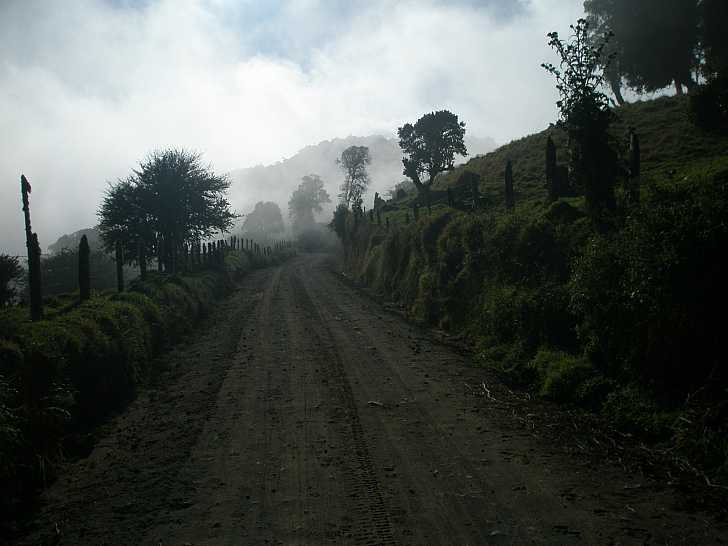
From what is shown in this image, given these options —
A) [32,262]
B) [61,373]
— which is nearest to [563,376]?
[61,373]

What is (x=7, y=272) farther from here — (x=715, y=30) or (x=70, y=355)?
(x=715, y=30)

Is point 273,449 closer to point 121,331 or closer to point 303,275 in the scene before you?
point 121,331

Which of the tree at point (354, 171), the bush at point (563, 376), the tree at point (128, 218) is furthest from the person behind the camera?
the tree at point (354, 171)

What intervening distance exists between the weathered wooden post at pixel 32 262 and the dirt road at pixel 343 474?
2855 mm

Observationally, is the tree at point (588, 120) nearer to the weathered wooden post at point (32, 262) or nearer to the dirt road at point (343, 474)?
the dirt road at point (343, 474)

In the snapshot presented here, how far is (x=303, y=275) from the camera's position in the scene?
38156 mm

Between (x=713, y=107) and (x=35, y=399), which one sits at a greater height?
(x=713, y=107)

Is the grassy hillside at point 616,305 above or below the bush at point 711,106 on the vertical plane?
below

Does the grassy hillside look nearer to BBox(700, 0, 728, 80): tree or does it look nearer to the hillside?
the hillside

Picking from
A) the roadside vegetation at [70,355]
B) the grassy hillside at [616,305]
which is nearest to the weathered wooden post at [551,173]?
the grassy hillside at [616,305]

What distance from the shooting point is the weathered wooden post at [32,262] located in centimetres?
1125

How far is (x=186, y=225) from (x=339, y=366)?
83.2 feet

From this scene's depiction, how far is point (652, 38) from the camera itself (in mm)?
40844

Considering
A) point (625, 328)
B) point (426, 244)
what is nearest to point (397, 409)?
point (625, 328)
